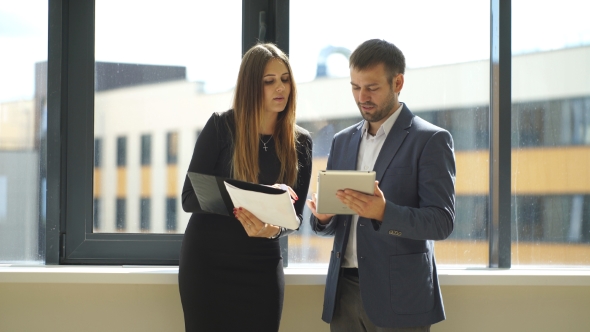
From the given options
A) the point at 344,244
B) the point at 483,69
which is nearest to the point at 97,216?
the point at 344,244

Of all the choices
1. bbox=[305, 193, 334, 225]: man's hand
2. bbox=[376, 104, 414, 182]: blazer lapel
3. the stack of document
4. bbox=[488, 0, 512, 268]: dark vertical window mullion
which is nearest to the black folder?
the stack of document

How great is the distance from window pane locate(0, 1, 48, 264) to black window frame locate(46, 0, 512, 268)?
0.07 m

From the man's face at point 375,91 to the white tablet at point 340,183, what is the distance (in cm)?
36

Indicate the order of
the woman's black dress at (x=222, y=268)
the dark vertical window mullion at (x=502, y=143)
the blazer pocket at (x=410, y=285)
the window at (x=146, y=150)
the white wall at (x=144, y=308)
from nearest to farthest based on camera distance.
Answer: the blazer pocket at (x=410, y=285), the woman's black dress at (x=222, y=268), the white wall at (x=144, y=308), the dark vertical window mullion at (x=502, y=143), the window at (x=146, y=150)

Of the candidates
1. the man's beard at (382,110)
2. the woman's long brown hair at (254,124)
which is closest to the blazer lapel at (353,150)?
the man's beard at (382,110)

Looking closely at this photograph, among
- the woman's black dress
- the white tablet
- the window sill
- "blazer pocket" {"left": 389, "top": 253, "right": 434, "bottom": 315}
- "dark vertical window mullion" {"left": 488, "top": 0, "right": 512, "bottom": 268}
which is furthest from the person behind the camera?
"dark vertical window mullion" {"left": 488, "top": 0, "right": 512, "bottom": 268}

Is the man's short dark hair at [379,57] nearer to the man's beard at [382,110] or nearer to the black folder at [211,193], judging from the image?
the man's beard at [382,110]

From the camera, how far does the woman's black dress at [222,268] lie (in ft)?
6.96

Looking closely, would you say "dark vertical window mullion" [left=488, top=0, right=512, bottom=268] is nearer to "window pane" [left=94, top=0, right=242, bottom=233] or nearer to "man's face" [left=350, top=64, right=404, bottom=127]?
"man's face" [left=350, top=64, right=404, bottom=127]

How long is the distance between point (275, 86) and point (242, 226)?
574mm

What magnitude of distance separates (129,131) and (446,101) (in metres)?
1.66

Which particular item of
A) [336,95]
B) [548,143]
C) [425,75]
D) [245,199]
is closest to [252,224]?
[245,199]

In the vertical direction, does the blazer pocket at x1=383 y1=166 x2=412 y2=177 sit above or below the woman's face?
below

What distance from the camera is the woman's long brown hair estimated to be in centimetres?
215
